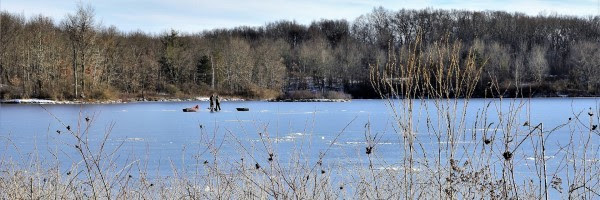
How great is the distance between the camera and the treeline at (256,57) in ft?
139

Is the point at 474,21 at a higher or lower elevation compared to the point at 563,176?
higher

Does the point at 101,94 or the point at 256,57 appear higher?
the point at 256,57

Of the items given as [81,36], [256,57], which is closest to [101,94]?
[81,36]

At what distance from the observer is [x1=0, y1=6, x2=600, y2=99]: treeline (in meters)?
42.3

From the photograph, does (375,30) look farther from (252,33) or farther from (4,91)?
(4,91)

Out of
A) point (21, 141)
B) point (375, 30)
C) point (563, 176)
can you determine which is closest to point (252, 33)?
point (375, 30)

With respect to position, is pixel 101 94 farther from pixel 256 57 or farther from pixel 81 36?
pixel 256 57

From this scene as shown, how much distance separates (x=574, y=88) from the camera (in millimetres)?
54125

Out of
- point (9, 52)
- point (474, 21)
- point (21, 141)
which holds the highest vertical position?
point (474, 21)

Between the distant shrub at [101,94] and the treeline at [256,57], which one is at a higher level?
the treeline at [256,57]

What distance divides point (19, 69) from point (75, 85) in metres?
4.66

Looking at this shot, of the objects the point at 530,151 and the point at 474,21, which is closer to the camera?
the point at 530,151

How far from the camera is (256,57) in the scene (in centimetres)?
5969

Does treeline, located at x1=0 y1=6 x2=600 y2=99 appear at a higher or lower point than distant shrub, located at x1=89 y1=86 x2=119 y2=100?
higher
